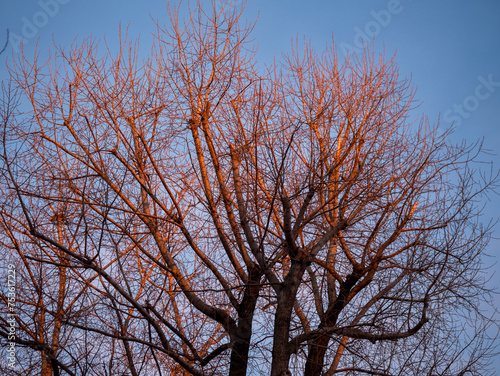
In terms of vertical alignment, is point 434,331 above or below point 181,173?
below

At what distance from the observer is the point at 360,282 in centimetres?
544

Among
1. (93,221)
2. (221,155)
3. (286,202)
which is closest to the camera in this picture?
(286,202)

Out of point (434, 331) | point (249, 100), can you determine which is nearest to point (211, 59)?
point (249, 100)

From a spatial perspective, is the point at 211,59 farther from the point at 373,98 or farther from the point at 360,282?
the point at 360,282

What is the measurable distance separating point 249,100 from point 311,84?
3.50ft

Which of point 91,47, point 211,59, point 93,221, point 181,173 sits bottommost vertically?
point 93,221

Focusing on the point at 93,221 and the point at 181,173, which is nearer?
the point at 93,221

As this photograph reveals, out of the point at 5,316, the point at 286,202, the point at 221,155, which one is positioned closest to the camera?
the point at 286,202

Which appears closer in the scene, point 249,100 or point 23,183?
point 23,183

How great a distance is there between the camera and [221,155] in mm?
5223

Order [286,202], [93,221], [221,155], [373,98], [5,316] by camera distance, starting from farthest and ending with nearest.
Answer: [373,98], [221,155], [93,221], [5,316], [286,202]

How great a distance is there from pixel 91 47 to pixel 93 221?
2213 mm

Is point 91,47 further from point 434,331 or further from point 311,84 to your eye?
point 434,331

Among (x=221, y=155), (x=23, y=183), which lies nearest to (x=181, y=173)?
(x=221, y=155)
